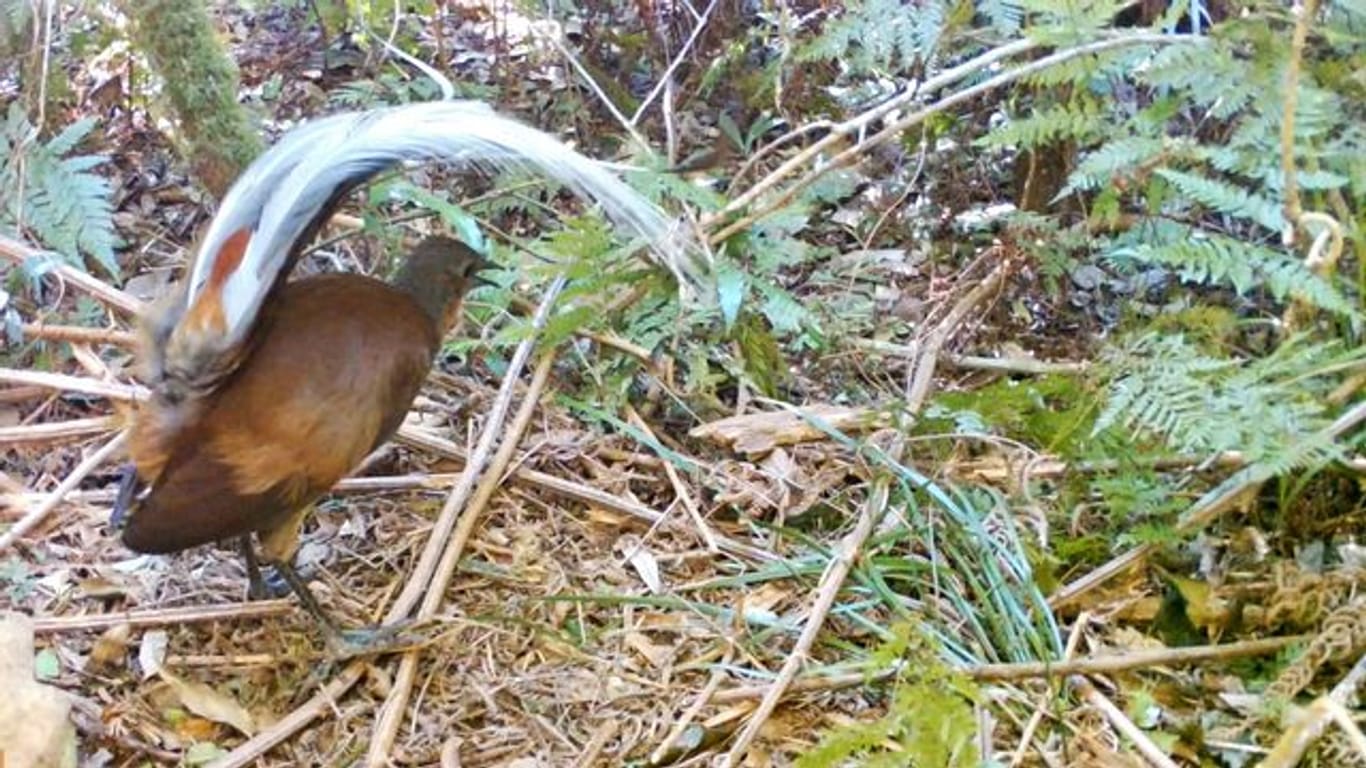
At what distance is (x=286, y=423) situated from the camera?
2490mm

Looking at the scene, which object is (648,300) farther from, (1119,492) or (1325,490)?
(1325,490)

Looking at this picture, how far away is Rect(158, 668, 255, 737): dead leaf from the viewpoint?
101 inches

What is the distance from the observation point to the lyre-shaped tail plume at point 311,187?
2.30 metres

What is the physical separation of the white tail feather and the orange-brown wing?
108 mm

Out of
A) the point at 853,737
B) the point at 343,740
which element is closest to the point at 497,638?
the point at 343,740

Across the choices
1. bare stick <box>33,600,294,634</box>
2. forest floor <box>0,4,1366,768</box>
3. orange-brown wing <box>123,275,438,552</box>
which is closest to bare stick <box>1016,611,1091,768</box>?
forest floor <box>0,4,1366,768</box>

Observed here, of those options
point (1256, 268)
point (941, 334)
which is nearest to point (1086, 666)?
point (1256, 268)

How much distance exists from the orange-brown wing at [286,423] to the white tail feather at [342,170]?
11cm

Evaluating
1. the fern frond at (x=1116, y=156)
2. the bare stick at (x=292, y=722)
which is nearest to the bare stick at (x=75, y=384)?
the bare stick at (x=292, y=722)

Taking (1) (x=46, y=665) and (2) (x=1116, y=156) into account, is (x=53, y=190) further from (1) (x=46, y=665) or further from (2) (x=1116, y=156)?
(2) (x=1116, y=156)

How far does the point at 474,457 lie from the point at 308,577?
367 mm

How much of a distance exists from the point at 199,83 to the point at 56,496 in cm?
96

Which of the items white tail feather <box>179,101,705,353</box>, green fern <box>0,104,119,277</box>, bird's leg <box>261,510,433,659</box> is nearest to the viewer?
white tail feather <box>179,101,705,353</box>

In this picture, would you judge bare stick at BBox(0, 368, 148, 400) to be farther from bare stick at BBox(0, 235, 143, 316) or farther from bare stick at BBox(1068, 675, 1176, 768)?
bare stick at BBox(1068, 675, 1176, 768)
